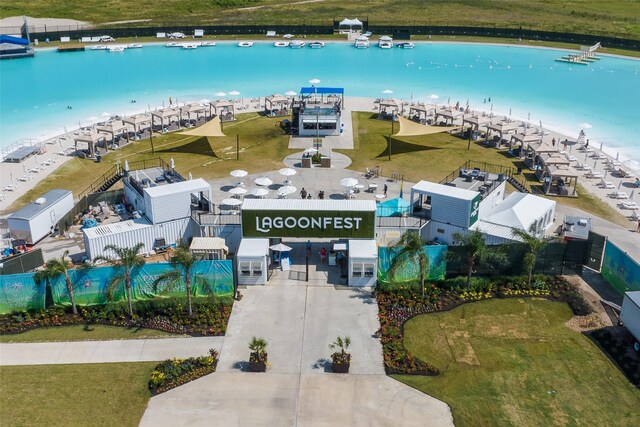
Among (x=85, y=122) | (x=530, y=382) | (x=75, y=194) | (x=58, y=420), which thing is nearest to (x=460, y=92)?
(x=85, y=122)

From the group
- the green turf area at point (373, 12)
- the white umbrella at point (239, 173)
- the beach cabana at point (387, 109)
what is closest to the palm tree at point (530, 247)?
the white umbrella at point (239, 173)

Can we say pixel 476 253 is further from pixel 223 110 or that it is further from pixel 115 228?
pixel 223 110

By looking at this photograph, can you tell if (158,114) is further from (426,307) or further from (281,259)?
(426,307)

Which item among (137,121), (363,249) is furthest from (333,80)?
(363,249)

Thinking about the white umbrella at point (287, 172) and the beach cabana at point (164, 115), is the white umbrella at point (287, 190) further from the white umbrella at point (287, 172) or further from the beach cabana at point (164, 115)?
the beach cabana at point (164, 115)

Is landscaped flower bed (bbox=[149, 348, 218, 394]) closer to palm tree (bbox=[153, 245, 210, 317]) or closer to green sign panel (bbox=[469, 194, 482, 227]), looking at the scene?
palm tree (bbox=[153, 245, 210, 317])

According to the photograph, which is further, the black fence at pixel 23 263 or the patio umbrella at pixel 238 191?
the patio umbrella at pixel 238 191
